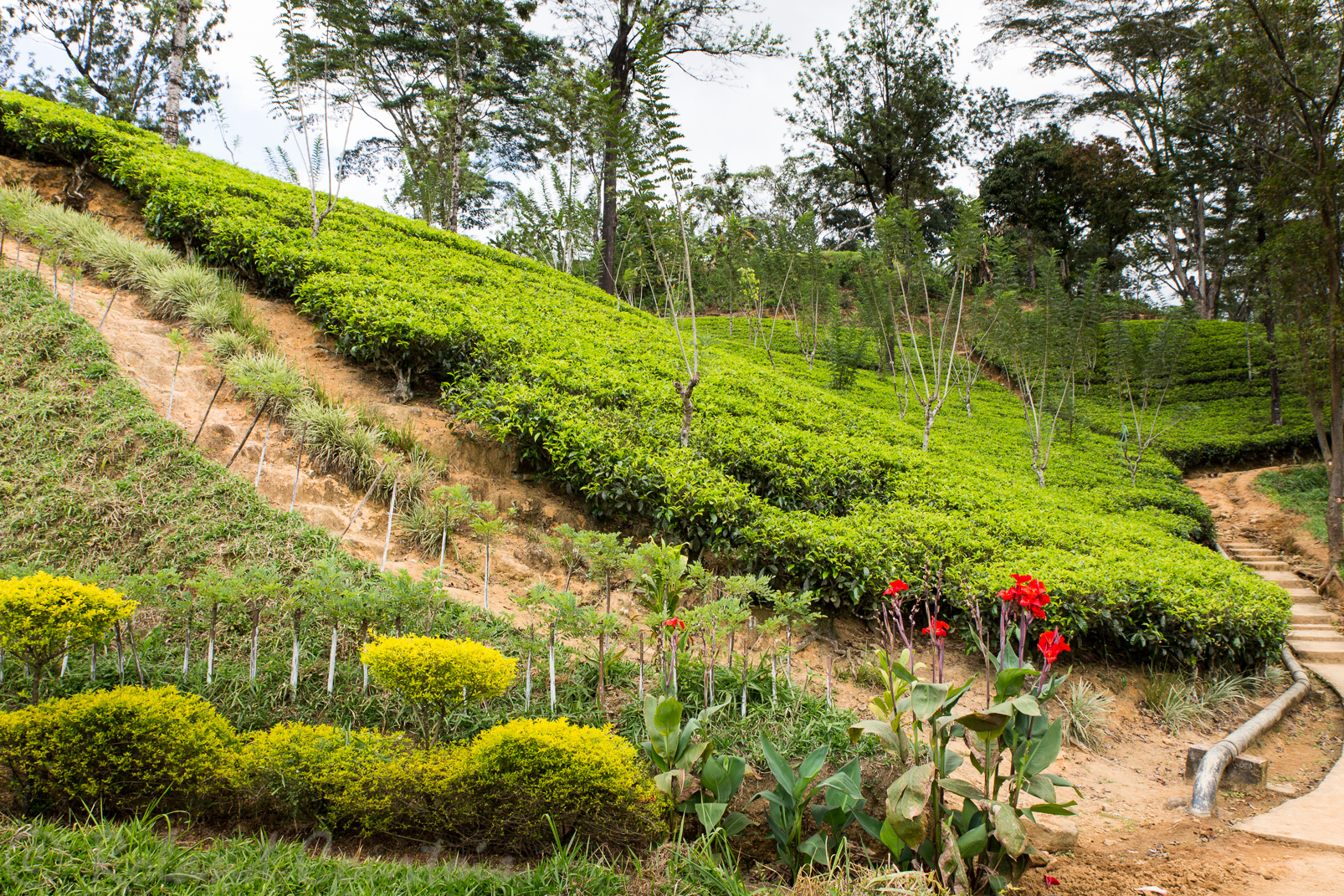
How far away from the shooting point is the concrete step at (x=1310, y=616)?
7.75 metres

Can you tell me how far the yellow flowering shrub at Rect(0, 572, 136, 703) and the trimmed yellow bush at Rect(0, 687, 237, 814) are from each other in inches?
10.4

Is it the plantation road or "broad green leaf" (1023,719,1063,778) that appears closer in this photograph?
"broad green leaf" (1023,719,1063,778)

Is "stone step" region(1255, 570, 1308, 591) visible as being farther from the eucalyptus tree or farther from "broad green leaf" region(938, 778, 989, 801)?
the eucalyptus tree

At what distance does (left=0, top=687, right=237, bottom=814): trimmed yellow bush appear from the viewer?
2148 millimetres

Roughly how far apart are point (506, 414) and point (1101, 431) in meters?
16.2

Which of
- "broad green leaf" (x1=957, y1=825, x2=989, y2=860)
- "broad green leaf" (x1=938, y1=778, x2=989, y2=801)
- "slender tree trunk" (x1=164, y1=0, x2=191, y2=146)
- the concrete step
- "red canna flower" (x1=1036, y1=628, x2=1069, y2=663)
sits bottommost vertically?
the concrete step

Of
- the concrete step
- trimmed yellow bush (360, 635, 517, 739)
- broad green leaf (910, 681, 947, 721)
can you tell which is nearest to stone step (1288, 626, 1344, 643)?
the concrete step

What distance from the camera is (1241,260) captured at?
20891mm

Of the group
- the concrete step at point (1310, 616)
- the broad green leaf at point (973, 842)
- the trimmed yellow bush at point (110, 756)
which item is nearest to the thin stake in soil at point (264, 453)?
the trimmed yellow bush at point (110, 756)

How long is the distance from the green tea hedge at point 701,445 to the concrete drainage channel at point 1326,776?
0.77 m

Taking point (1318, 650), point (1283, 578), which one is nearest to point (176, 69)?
point (1318, 650)

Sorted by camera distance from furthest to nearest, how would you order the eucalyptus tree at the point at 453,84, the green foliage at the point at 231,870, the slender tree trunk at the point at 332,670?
1. the eucalyptus tree at the point at 453,84
2. the slender tree trunk at the point at 332,670
3. the green foliage at the point at 231,870

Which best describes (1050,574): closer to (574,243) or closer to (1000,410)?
(1000,410)

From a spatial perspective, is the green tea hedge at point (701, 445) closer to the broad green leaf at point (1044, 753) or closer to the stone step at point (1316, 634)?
the stone step at point (1316, 634)
